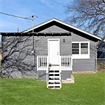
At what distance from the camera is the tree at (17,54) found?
38.0ft

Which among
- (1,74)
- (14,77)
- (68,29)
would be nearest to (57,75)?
(14,77)

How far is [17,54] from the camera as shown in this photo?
38.2ft

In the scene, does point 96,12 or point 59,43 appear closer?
point 59,43

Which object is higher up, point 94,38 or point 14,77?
point 94,38

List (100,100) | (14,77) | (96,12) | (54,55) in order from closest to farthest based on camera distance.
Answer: (100,100)
(14,77)
(54,55)
(96,12)

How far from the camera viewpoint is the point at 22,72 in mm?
11570

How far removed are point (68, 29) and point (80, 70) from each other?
13.4 ft

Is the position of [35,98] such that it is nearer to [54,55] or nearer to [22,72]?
[22,72]

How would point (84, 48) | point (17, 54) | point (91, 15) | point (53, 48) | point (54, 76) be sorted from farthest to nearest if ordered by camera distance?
point (91, 15) → point (84, 48) → point (53, 48) → point (17, 54) → point (54, 76)

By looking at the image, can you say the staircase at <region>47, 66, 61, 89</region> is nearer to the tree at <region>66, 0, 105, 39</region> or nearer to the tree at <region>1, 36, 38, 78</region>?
the tree at <region>1, 36, 38, 78</region>

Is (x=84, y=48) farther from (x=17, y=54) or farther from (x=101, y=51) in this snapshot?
(x=101, y=51)

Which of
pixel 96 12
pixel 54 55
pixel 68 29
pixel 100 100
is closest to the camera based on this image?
pixel 100 100

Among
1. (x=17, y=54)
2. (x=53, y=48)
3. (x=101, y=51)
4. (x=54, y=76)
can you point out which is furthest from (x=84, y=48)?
(x=101, y=51)

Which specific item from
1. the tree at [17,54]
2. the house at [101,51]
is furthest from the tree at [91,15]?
the tree at [17,54]
